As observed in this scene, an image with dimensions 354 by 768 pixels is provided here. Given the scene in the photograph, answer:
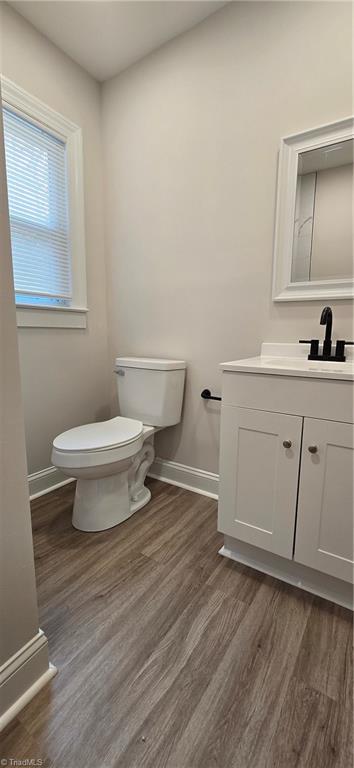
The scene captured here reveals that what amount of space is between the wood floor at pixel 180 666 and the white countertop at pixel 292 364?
80 cm

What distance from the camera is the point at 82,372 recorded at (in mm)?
2062

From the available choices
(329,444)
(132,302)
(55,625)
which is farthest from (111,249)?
(55,625)

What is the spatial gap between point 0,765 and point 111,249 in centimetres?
220

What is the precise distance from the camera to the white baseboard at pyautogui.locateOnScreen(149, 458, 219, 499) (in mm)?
1827

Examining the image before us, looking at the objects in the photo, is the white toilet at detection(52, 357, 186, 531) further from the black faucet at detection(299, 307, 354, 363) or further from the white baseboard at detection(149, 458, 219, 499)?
the black faucet at detection(299, 307, 354, 363)

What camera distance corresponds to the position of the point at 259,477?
3.88 ft

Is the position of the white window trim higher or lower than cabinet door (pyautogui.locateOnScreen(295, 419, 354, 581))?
higher

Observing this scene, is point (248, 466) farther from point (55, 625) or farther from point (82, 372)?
point (82, 372)

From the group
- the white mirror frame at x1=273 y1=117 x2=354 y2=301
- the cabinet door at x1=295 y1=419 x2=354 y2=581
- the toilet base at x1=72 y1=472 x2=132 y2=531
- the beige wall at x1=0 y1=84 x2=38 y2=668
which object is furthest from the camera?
the toilet base at x1=72 y1=472 x2=132 y2=531

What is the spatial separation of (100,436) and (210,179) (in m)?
1.38

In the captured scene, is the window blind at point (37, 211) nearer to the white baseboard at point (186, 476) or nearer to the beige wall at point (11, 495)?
the beige wall at point (11, 495)

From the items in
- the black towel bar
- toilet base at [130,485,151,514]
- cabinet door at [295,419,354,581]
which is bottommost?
toilet base at [130,485,151,514]

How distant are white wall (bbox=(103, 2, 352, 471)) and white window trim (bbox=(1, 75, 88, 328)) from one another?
0.67ft

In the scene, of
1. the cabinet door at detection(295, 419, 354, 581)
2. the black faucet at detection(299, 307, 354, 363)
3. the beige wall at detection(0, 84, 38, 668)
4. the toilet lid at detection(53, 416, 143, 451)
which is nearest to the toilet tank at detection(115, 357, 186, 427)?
the toilet lid at detection(53, 416, 143, 451)
